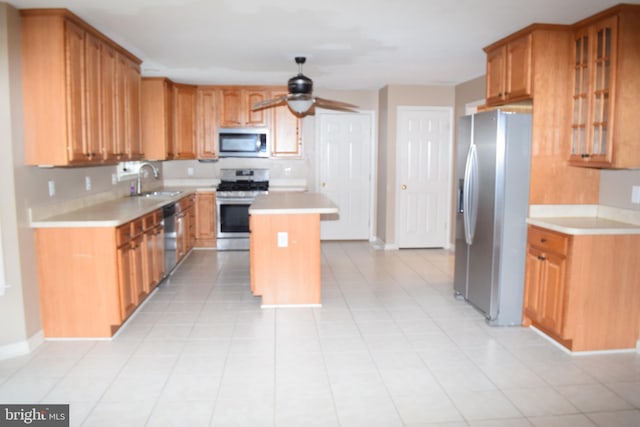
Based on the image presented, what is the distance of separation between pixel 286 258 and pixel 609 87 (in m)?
2.88

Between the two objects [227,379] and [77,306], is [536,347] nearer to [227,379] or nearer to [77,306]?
[227,379]

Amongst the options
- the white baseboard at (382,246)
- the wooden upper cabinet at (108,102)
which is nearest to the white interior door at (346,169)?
the white baseboard at (382,246)

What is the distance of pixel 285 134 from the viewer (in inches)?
283

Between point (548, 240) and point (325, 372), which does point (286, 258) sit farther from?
point (548, 240)

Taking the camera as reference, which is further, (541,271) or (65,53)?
(541,271)

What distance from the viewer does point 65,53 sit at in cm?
341

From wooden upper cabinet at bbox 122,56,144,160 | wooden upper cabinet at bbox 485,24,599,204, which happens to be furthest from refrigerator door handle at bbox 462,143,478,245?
wooden upper cabinet at bbox 122,56,144,160

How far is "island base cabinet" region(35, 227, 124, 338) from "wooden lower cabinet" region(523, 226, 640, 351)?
3256mm

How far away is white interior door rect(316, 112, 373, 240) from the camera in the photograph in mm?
7473

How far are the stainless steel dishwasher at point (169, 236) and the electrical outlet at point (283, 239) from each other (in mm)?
1421

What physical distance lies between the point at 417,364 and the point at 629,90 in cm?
240

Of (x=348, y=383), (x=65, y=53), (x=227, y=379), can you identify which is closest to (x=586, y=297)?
(x=348, y=383)

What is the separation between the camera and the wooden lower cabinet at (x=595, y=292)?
10.9ft

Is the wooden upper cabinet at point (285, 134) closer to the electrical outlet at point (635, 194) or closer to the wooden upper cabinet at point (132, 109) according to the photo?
the wooden upper cabinet at point (132, 109)
